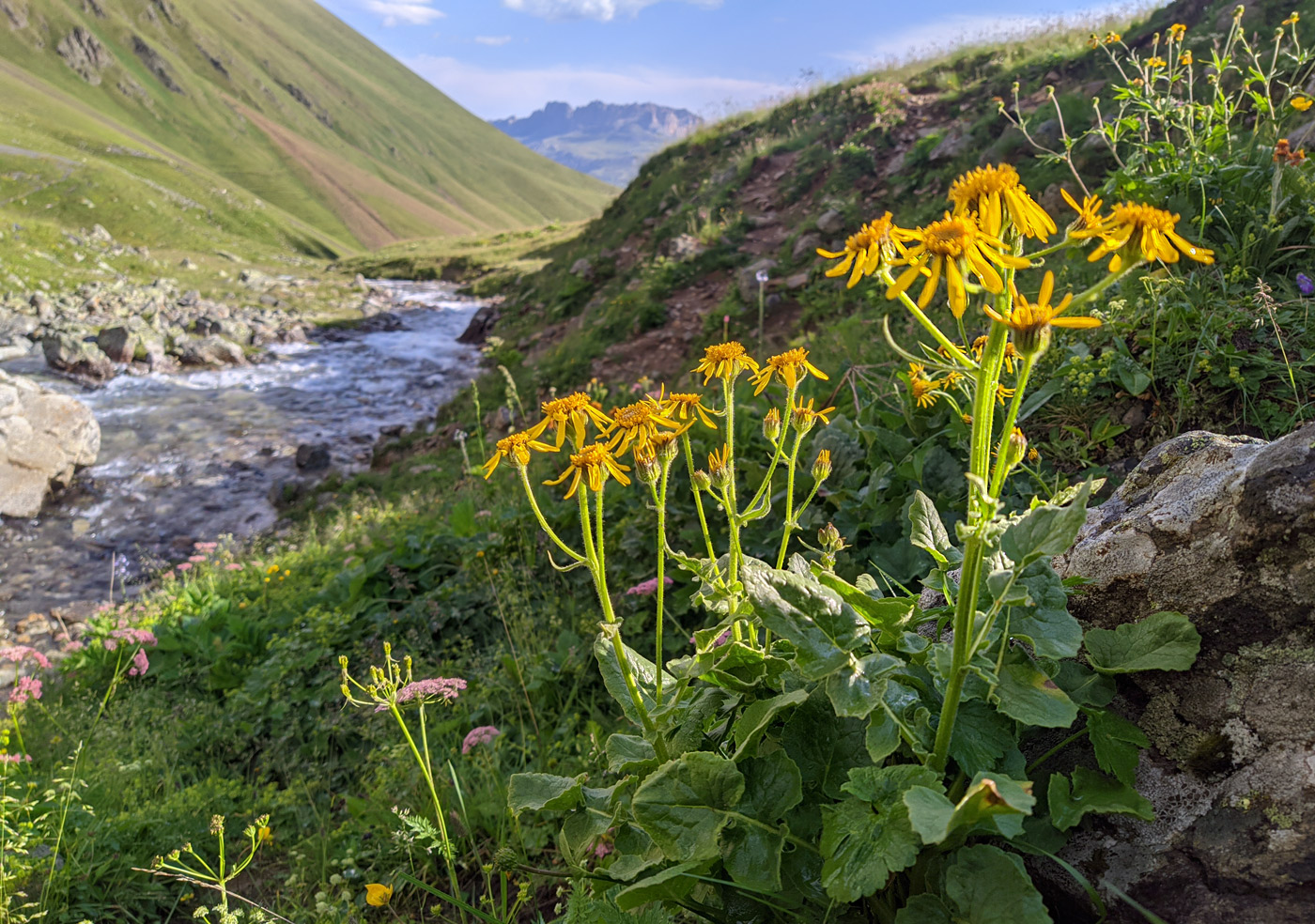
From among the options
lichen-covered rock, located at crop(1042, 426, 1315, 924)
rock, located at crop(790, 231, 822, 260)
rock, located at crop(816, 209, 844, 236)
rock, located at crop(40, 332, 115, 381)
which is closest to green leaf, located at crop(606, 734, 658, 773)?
lichen-covered rock, located at crop(1042, 426, 1315, 924)

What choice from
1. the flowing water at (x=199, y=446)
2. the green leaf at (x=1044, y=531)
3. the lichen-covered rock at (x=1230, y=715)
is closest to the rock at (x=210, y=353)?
the flowing water at (x=199, y=446)

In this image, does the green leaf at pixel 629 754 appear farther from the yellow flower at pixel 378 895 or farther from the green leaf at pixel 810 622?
the yellow flower at pixel 378 895

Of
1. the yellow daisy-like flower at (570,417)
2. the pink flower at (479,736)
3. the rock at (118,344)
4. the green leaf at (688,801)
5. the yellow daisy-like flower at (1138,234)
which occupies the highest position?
the yellow daisy-like flower at (1138,234)

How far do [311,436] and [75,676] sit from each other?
8936mm

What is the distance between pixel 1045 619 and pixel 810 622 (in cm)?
42

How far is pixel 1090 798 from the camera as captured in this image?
117 cm

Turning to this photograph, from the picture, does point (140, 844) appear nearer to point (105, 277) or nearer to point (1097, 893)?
point (1097, 893)

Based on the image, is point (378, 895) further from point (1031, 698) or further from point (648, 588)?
point (1031, 698)

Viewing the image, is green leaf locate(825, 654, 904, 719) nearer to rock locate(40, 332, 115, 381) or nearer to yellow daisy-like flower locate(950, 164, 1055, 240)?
yellow daisy-like flower locate(950, 164, 1055, 240)

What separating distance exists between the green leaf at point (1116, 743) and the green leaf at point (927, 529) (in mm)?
394

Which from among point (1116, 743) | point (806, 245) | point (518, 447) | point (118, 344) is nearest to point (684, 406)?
point (518, 447)

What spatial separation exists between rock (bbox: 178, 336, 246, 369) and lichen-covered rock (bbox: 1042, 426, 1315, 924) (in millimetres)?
22532

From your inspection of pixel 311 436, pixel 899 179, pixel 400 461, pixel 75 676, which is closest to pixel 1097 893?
pixel 75 676

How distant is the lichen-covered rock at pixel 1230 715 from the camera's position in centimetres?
110
